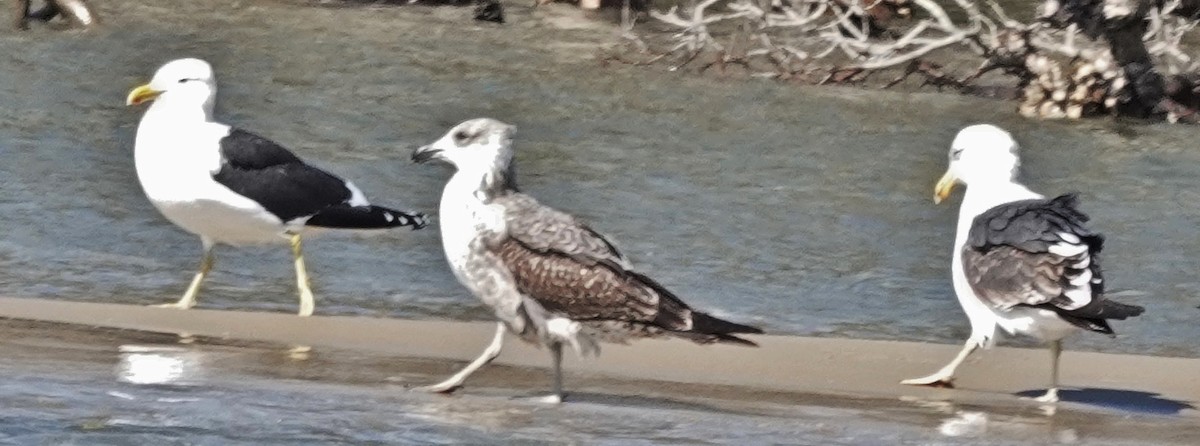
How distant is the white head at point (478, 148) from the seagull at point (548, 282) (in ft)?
0.09

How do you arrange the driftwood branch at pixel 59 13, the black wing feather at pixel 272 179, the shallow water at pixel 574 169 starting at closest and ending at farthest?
1. the black wing feather at pixel 272 179
2. the shallow water at pixel 574 169
3. the driftwood branch at pixel 59 13

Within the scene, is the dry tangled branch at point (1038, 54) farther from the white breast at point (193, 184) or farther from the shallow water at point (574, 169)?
the white breast at point (193, 184)

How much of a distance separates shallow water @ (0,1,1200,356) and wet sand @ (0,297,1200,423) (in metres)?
0.59

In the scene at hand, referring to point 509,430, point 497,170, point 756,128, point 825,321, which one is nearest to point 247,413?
point 509,430

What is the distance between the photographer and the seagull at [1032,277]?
314 inches

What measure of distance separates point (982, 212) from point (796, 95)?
887cm

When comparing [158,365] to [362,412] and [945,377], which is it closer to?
[362,412]

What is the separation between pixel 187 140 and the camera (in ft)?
31.3

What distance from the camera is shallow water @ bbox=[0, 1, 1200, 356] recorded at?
10406 mm

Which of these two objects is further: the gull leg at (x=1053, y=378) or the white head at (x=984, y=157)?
the white head at (x=984, y=157)

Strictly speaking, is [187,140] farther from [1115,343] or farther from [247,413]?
A: [1115,343]

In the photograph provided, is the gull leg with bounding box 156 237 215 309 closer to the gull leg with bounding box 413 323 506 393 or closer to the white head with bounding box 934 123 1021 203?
the gull leg with bounding box 413 323 506 393

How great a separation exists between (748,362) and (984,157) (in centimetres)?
121

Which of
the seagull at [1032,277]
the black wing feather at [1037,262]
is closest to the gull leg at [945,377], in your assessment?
the seagull at [1032,277]
